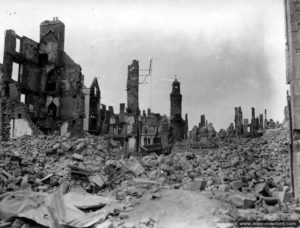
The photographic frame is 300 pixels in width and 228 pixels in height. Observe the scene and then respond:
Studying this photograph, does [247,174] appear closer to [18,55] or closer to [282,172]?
[282,172]

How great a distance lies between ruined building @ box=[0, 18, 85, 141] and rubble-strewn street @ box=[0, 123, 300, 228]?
18.4m

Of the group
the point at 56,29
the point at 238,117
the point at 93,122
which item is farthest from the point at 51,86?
the point at 238,117

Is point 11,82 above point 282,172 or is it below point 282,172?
above

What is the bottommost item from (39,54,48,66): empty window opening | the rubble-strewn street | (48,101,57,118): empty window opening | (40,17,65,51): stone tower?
the rubble-strewn street

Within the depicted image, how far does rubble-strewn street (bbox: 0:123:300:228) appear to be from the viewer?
6.72 metres

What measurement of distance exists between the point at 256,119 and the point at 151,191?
4389 cm

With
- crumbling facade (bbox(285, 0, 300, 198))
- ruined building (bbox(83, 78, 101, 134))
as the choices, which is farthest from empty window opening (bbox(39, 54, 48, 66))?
crumbling facade (bbox(285, 0, 300, 198))

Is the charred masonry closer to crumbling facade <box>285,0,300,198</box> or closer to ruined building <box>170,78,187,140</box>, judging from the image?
ruined building <box>170,78,187,140</box>

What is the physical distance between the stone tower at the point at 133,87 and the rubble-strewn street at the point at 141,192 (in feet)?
57.6

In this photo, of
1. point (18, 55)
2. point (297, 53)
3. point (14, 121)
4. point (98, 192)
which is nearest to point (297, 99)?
point (297, 53)

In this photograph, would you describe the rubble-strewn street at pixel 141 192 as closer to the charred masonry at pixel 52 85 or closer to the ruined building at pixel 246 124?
the charred masonry at pixel 52 85

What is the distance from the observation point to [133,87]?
3073 cm

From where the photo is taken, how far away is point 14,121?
25.7 metres

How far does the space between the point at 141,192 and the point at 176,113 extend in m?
30.0
